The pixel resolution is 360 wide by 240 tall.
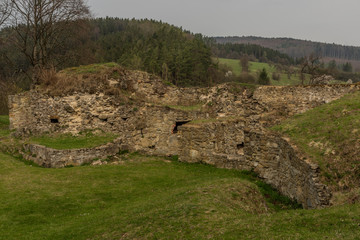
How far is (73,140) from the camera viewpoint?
17.7 metres

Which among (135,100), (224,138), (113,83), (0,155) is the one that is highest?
(113,83)

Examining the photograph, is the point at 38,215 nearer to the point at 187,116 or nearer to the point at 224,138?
the point at 224,138

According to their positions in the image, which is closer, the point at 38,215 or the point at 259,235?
the point at 259,235

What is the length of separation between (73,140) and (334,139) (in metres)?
15.2

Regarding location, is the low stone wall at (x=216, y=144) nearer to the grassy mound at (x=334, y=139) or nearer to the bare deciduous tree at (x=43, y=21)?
the grassy mound at (x=334, y=139)

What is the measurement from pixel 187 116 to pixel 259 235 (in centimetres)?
1435

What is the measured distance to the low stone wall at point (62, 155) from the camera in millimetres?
15344

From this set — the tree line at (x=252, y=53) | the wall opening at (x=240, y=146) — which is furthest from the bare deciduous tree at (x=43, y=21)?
the tree line at (x=252, y=53)

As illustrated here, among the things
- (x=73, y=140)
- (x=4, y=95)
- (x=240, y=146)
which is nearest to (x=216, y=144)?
(x=240, y=146)

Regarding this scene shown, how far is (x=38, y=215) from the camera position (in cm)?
951

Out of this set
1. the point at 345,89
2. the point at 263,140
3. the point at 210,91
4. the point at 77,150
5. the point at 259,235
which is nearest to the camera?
the point at 259,235

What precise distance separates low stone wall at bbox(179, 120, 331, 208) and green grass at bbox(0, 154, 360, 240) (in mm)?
1288

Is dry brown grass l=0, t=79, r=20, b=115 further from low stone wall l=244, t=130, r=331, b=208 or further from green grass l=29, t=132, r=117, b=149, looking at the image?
low stone wall l=244, t=130, r=331, b=208

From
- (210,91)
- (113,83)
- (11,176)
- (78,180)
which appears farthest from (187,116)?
(11,176)
